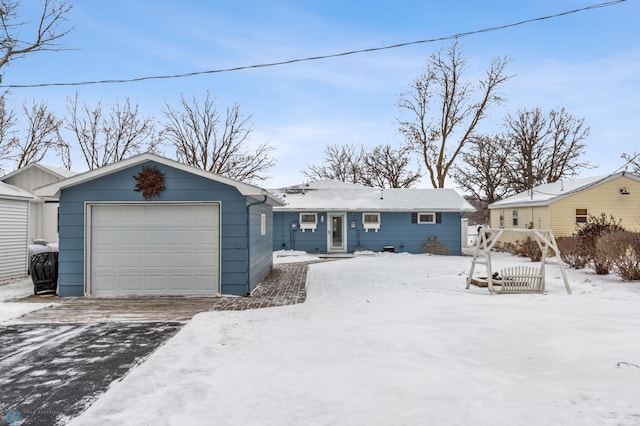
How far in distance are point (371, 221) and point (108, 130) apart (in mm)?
21430

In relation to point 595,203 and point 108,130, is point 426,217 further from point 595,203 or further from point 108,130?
point 108,130

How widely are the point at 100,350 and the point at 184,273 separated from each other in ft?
13.0

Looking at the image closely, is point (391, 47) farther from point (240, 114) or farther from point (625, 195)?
point (240, 114)

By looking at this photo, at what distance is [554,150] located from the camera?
3216 cm

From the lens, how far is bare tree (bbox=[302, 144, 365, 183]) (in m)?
38.8

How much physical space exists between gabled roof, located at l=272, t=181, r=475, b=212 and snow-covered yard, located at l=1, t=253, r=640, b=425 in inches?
472

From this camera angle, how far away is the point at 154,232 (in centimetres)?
924

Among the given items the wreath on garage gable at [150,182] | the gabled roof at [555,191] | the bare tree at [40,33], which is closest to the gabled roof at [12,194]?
the bare tree at [40,33]

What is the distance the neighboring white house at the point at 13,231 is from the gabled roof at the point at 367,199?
33.9 feet

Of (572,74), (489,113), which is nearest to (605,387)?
(572,74)

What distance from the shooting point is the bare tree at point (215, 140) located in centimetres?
3133

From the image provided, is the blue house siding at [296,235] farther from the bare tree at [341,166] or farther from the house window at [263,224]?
the bare tree at [341,166]

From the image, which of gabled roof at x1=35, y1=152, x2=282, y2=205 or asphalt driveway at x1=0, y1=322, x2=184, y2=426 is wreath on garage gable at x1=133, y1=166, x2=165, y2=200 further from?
asphalt driveway at x1=0, y1=322, x2=184, y2=426

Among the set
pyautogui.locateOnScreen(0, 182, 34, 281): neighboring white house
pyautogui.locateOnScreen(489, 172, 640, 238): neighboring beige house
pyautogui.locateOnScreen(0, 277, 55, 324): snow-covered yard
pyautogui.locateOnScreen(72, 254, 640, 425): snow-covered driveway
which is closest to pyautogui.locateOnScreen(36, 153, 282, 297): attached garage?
pyautogui.locateOnScreen(0, 277, 55, 324): snow-covered yard
